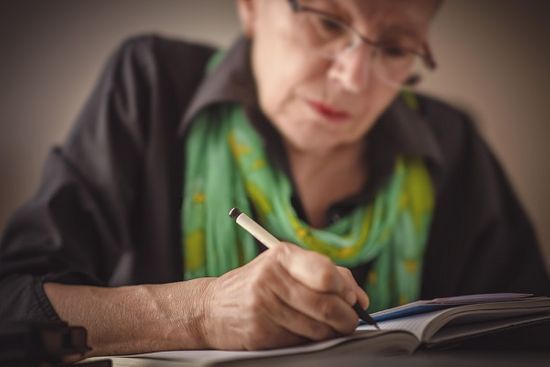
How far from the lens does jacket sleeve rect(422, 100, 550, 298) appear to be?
4.15 feet

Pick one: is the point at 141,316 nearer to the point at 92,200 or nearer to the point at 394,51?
the point at 92,200

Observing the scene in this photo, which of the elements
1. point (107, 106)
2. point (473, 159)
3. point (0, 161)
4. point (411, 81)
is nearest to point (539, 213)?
point (473, 159)

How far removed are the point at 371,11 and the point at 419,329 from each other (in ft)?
2.10

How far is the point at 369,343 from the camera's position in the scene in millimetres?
478

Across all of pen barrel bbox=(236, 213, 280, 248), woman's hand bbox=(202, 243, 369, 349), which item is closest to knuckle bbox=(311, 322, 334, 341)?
woman's hand bbox=(202, 243, 369, 349)

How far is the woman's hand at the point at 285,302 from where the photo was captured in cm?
52

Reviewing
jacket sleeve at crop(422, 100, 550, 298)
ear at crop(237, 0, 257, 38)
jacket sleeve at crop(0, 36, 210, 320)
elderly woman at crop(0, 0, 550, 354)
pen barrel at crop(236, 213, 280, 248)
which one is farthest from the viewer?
jacket sleeve at crop(422, 100, 550, 298)

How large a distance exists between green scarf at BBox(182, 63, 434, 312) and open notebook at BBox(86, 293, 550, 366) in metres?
0.37

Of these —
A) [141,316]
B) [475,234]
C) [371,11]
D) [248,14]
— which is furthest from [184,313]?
[475,234]

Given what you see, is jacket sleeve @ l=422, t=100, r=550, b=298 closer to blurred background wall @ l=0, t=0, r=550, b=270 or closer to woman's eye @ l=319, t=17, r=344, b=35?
blurred background wall @ l=0, t=0, r=550, b=270

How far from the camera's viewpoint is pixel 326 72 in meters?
0.98

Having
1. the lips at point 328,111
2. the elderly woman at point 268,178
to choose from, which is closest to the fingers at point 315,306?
the elderly woman at point 268,178

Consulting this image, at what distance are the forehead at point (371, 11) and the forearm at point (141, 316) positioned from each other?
22.9 inches

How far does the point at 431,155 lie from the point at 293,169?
1.12 ft
